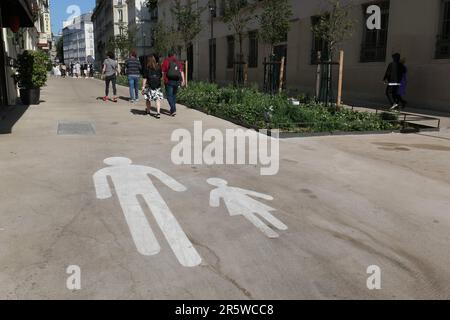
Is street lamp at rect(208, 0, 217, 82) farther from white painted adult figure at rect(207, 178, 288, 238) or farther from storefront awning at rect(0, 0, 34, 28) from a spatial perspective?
white painted adult figure at rect(207, 178, 288, 238)

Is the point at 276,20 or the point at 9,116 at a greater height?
the point at 276,20

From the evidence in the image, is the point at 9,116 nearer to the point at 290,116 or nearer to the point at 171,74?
the point at 171,74

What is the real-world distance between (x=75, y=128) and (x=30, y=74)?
6223 millimetres

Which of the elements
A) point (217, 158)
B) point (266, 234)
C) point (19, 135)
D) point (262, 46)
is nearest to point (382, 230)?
point (266, 234)

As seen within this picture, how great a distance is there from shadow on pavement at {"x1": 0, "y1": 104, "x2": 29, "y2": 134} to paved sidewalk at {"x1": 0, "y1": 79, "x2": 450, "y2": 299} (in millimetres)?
2405

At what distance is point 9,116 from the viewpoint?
1253 centimetres

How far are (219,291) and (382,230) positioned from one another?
2.03 meters

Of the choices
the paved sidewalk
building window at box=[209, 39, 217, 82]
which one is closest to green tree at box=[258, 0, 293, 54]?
the paved sidewalk

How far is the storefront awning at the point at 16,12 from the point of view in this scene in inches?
466

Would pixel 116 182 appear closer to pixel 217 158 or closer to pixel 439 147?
pixel 217 158

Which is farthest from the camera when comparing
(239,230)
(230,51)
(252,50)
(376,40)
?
(230,51)

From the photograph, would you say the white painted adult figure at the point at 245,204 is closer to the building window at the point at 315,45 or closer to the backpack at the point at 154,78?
the backpack at the point at 154,78

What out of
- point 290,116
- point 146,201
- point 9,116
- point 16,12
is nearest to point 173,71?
point 290,116

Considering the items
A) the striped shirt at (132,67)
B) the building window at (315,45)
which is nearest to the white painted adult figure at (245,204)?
the striped shirt at (132,67)
